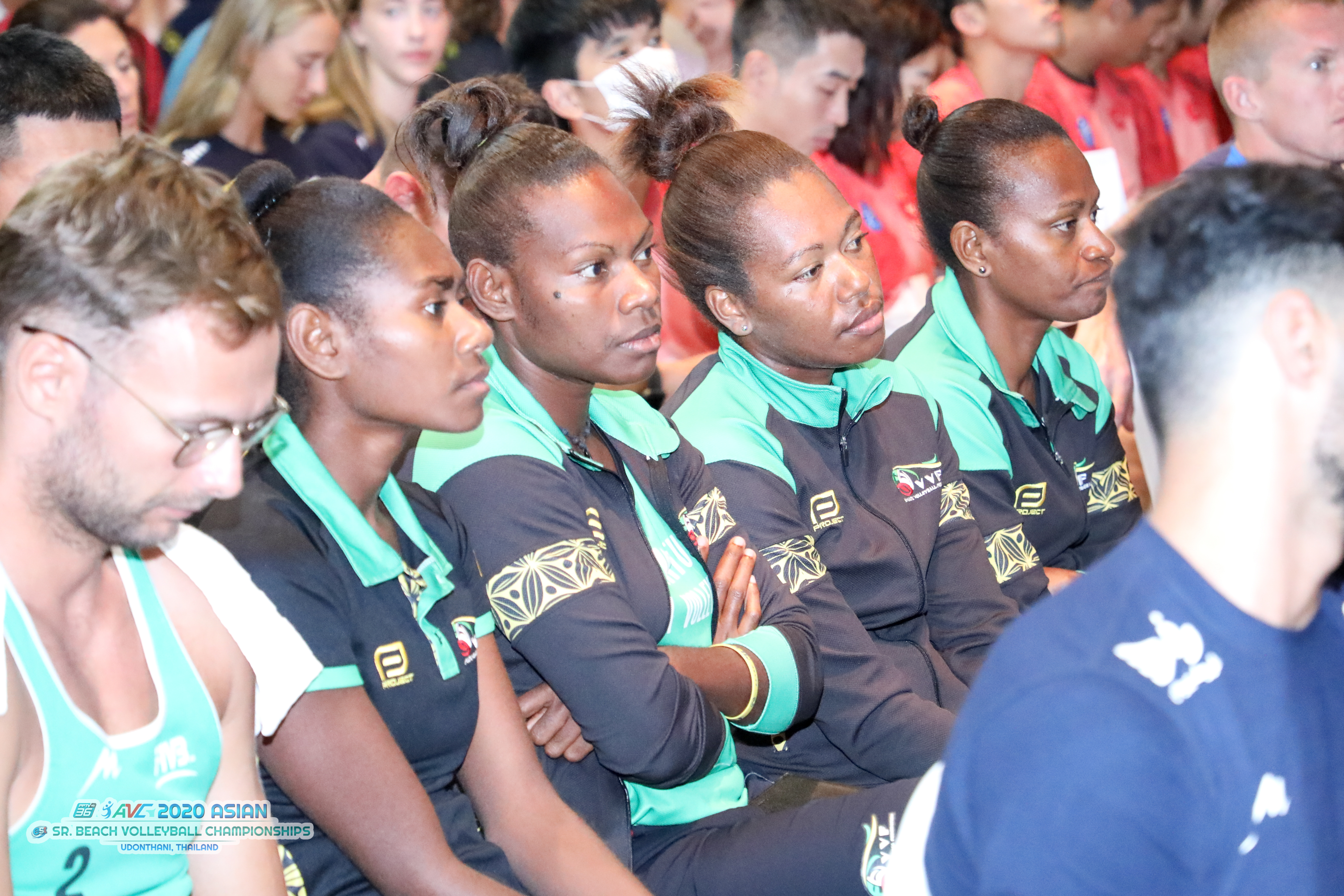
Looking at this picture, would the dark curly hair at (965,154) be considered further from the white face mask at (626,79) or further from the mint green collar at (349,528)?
the mint green collar at (349,528)

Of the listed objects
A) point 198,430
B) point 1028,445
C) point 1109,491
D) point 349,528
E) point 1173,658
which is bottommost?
point 1109,491

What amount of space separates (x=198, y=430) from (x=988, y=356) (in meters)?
1.69

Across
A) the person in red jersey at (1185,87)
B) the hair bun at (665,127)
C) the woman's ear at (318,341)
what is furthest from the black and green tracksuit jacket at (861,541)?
the person in red jersey at (1185,87)

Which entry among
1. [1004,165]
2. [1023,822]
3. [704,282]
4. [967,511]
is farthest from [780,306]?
[1023,822]

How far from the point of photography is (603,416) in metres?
2.05

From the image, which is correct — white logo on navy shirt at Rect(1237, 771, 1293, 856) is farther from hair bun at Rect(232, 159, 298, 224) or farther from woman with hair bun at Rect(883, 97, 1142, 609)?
woman with hair bun at Rect(883, 97, 1142, 609)

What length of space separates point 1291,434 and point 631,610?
0.92 meters

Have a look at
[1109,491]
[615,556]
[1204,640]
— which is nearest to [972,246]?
[1109,491]

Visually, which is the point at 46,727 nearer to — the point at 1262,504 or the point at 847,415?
the point at 1262,504

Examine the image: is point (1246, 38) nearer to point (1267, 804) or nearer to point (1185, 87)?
point (1185, 87)

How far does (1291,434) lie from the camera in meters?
1.01

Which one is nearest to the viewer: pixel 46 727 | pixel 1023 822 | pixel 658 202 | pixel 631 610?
pixel 1023 822

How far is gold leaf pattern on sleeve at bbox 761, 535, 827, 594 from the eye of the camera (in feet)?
6.68

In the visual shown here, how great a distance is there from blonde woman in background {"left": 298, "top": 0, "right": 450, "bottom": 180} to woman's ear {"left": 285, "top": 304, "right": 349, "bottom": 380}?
6.97ft
